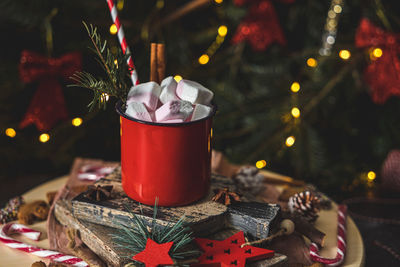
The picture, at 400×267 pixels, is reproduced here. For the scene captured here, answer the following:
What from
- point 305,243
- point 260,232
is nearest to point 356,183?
point 305,243

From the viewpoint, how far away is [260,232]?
35.6 inches

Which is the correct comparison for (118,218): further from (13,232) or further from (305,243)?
(305,243)

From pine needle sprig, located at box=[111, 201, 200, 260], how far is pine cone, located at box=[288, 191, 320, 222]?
12.0 inches

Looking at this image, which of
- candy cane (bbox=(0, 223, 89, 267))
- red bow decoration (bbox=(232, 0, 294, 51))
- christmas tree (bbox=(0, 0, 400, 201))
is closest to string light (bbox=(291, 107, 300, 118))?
christmas tree (bbox=(0, 0, 400, 201))

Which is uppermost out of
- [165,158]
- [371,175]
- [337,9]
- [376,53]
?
[337,9]

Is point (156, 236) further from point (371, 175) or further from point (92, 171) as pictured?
point (371, 175)

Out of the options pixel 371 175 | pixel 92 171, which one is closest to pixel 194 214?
pixel 92 171

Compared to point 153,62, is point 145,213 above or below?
below

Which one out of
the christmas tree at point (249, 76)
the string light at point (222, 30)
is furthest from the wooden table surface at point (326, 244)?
the string light at point (222, 30)

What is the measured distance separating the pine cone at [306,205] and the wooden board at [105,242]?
0.21 metres

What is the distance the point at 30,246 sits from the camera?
0.94 m

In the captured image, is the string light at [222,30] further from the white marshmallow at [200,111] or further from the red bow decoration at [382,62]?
the white marshmallow at [200,111]

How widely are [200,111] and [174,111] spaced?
6 cm

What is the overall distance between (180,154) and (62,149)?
910 mm
